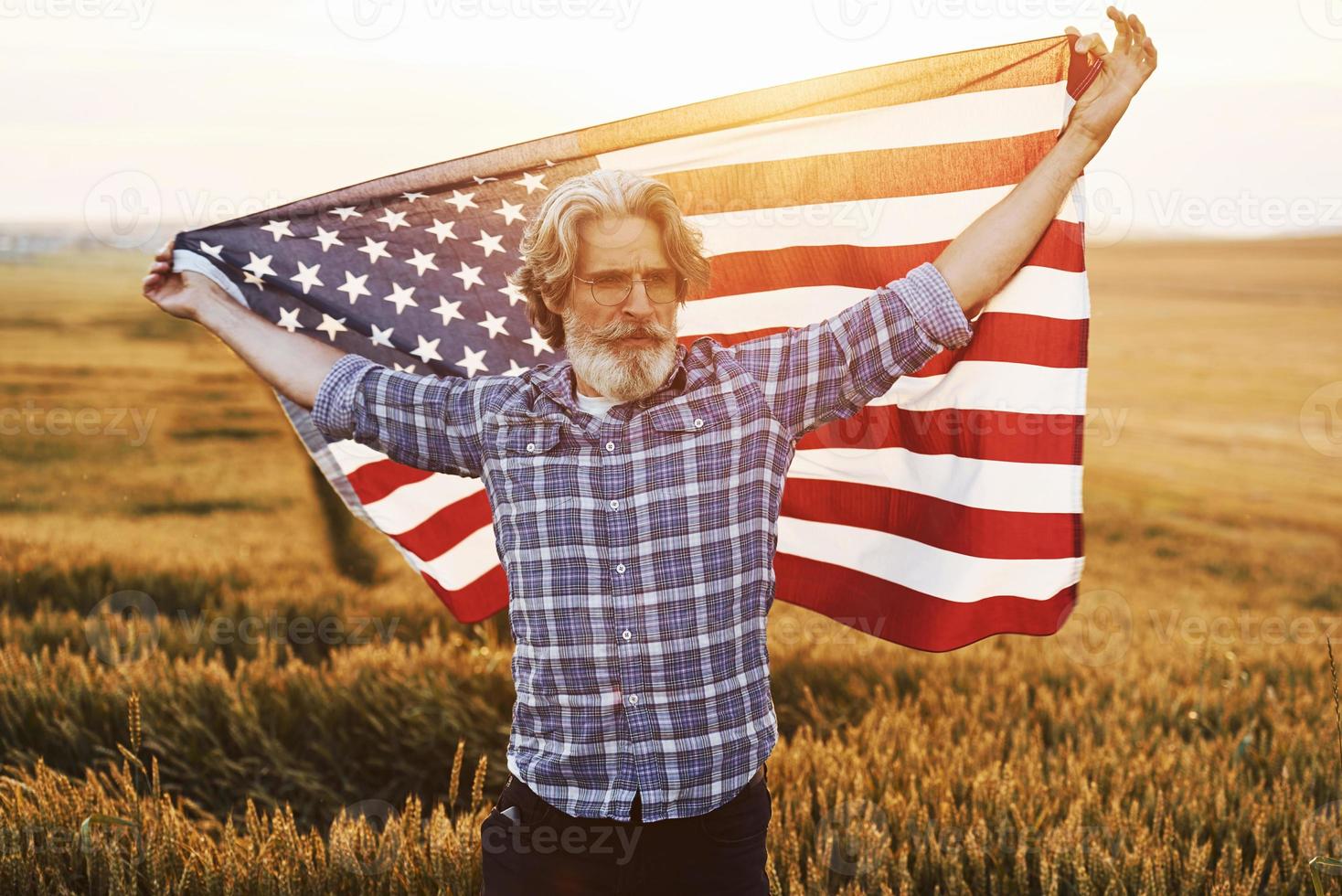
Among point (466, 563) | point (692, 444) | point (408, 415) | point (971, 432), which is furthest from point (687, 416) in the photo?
point (466, 563)

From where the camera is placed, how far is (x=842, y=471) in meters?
4.18

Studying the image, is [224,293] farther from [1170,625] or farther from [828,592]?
[1170,625]

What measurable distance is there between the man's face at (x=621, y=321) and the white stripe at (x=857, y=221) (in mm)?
820

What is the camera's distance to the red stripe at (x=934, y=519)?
377cm

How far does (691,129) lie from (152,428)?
2059cm

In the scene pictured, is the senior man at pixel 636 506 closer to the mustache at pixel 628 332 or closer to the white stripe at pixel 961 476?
the mustache at pixel 628 332

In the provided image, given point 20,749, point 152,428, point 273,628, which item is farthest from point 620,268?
point 152,428

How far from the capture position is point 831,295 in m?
4.19

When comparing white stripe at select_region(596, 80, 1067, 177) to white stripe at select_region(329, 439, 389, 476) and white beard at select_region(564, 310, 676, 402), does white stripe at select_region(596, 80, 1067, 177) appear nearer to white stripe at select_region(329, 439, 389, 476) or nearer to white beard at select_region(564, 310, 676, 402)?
white beard at select_region(564, 310, 676, 402)

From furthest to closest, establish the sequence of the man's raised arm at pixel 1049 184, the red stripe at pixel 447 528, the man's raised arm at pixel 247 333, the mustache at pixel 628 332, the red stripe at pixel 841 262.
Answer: the red stripe at pixel 447 528
the red stripe at pixel 841 262
the man's raised arm at pixel 247 333
the man's raised arm at pixel 1049 184
the mustache at pixel 628 332

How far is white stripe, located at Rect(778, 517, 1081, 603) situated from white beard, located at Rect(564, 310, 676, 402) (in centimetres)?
152

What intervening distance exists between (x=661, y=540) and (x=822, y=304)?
5.84 feet

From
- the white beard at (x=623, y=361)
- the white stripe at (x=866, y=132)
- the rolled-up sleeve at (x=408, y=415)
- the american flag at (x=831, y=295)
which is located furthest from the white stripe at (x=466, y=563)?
the white beard at (x=623, y=361)

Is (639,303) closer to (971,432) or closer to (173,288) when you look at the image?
(971,432)
